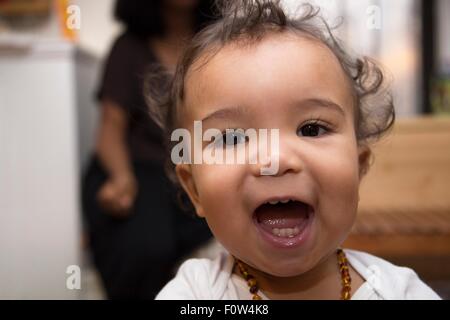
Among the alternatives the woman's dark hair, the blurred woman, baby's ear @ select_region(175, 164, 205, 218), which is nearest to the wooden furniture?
the blurred woman

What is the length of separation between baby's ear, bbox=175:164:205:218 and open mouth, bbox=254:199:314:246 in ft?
0.40

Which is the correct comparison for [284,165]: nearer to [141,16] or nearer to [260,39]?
[260,39]

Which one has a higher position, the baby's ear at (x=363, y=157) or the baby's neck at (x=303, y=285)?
the baby's ear at (x=363, y=157)

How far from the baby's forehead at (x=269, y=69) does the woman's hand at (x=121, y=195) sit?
2.36 feet

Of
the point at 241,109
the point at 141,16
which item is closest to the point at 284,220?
the point at 241,109

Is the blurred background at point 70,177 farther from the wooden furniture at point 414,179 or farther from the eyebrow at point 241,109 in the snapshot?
the eyebrow at point 241,109

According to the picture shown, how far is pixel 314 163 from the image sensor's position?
0.50m

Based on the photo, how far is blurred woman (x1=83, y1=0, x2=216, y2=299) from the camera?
1263 mm

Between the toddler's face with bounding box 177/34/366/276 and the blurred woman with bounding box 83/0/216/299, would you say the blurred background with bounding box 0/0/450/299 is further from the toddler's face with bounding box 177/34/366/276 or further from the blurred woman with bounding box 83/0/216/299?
the toddler's face with bounding box 177/34/366/276

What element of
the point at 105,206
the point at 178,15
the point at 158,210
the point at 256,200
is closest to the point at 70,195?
the point at 105,206

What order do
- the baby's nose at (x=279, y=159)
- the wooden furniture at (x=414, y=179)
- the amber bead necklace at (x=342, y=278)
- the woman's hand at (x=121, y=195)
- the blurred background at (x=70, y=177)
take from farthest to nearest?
the wooden furniture at (x=414, y=179) < the woman's hand at (x=121, y=195) < the blurred background at (x=70, y=177) < the amber bead necklace at (x=342, y=278) < the baby's nose at (x=279, y=159)

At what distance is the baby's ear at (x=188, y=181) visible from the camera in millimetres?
628

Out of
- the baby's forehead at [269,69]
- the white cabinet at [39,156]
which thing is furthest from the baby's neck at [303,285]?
the white cabinet at [39,156]
